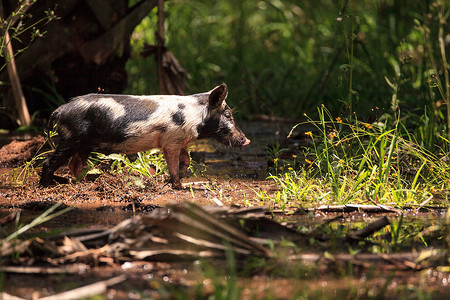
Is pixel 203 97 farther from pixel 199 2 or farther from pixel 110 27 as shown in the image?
pixel 199 2

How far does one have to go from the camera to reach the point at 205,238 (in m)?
3.53

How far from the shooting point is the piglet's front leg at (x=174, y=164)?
5.62m

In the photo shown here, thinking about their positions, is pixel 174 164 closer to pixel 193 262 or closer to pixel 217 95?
pixel 217 95

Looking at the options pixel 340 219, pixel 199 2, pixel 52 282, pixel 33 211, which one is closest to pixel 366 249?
pixel 340 219

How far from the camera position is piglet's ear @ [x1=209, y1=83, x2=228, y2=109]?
5676 mm

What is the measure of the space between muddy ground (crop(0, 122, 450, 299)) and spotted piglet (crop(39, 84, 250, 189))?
0.87 feet

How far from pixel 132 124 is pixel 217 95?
764 millimetres

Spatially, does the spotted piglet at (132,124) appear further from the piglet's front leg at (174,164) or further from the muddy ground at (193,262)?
the muddy ground at (193,262)

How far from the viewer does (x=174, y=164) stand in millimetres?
5656

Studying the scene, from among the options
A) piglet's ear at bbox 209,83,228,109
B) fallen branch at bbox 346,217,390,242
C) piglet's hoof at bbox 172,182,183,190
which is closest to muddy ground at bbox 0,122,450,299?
piglet's hoof at bbox 172,182,183,190

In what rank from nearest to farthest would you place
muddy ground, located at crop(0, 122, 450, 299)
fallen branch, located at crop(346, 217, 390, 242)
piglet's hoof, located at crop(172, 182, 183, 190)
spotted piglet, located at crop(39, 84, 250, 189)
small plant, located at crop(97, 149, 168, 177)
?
muddy ground, located at crop(0, 122, 450, 299), fallen branch, located at crop(346, 217, 390, 242), spotted piglet, located at crop(39, 84, 250, 189), piglet's hoof, located at crop(172, 182, 183, 190), small plant, located at crop(97, 149, 168, 177)

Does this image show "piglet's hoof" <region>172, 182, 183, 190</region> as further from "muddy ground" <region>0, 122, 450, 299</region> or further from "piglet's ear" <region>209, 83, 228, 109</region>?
"piglet's ear" <region>209, 83, 228, 109</region>

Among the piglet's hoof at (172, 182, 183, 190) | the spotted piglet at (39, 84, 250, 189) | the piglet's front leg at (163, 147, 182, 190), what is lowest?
the piglet's hoof at (172, 182, 183, 190)

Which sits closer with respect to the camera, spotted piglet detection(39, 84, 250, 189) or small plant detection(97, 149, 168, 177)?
spotted piglet detection(39, 84, 250, 189)
